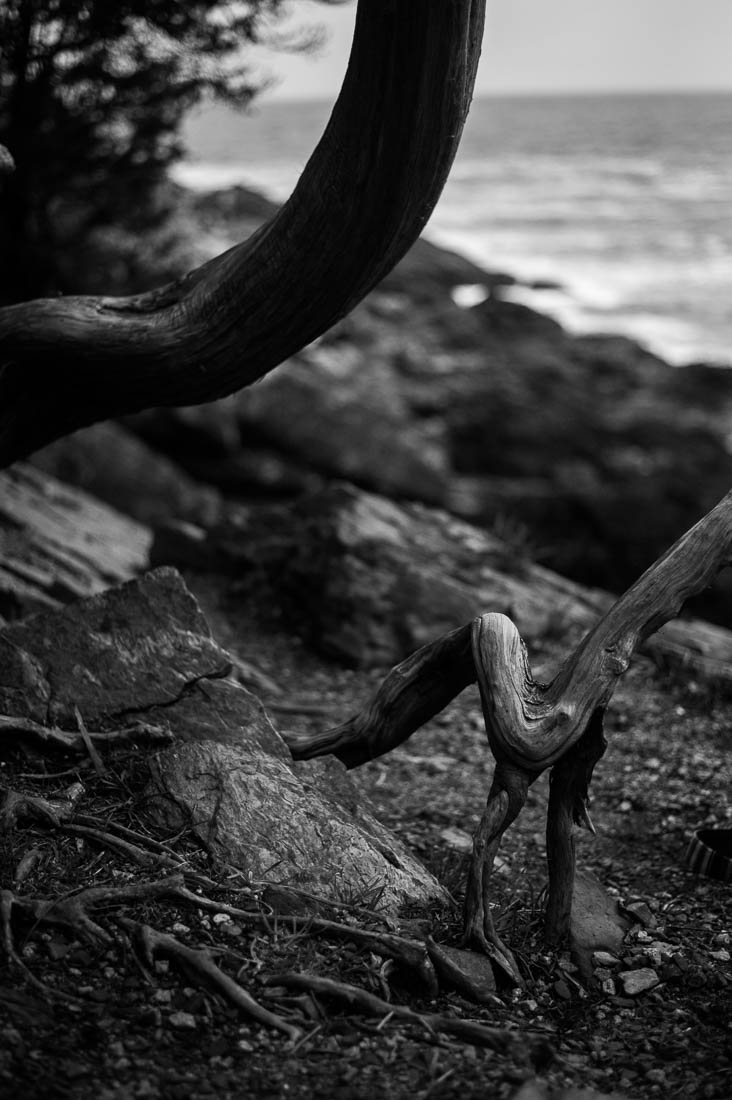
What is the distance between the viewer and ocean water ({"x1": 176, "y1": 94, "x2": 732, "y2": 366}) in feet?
91.5

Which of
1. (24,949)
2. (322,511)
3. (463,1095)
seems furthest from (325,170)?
(322,511)

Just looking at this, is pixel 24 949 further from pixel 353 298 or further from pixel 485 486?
pixel 485 486

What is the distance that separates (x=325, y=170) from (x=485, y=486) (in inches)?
396

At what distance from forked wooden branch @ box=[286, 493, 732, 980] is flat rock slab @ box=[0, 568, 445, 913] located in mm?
394

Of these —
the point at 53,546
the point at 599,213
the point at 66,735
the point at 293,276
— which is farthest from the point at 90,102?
the point at 599,213

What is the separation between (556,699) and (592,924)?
82 cm

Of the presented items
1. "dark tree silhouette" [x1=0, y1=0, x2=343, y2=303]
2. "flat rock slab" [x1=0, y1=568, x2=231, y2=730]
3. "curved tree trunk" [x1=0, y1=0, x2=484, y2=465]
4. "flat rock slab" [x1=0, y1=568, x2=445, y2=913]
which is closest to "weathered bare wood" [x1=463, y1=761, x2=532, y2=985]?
"flat rock slab" [x1=0, y1=568, x2=445, y2=913]

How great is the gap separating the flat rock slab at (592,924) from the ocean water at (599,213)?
8.07m

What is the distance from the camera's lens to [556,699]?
11.8ft

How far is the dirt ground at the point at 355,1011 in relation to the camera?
267 cm

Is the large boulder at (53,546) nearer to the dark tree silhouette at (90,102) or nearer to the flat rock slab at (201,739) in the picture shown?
the flat rock slab at (201,739)

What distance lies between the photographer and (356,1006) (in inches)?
118

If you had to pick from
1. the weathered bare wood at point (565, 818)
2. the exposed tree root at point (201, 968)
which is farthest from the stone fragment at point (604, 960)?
the exposed tree root at point (201, 968)

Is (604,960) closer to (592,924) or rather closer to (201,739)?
(592,924)
